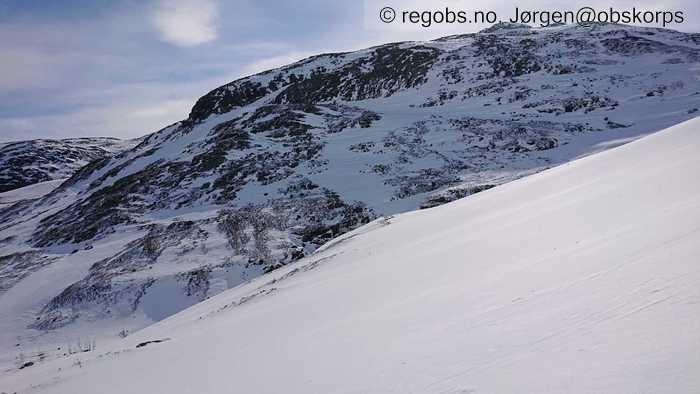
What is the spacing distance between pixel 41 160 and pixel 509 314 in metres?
121

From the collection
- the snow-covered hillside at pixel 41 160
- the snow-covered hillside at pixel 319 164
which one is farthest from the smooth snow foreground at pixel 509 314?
the snow-covered hillside at pixel 41 160

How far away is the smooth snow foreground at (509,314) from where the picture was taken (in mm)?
2305

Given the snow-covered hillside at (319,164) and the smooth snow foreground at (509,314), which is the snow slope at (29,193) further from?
the smooth snow foreground at (509,314)

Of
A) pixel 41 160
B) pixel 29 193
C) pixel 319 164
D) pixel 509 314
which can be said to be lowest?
pixel 509 314

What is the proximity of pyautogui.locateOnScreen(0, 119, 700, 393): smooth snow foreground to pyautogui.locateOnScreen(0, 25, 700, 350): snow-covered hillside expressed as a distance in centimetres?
316

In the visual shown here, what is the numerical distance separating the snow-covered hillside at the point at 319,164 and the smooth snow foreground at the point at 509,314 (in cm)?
316

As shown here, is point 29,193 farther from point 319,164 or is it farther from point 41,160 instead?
point 319,164

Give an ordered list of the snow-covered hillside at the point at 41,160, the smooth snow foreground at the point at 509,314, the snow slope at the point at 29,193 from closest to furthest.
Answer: the smooth snow foreground at the point at 509,314 → the snow slope at the point at 29,193 → the snow-covered hillside at the point at 41,160

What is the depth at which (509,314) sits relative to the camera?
10.8ft

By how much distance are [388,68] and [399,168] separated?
1275 inches

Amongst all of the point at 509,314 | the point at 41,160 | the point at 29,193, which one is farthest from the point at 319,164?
the point at 41,160

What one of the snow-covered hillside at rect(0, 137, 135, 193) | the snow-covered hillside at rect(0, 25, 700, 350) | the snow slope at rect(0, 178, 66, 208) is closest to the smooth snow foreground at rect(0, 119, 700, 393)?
the snow-covered hillside at rect(0, 25, 700, 350)

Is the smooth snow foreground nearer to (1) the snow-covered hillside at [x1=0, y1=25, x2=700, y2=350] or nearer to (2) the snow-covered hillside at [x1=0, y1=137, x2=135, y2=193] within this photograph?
(1) the snow-covered hillside at [x1=0, y1=25, x2=700, y2=350]

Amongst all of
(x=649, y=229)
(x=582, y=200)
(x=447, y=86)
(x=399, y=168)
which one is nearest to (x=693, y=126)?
(x=582, y=200)
